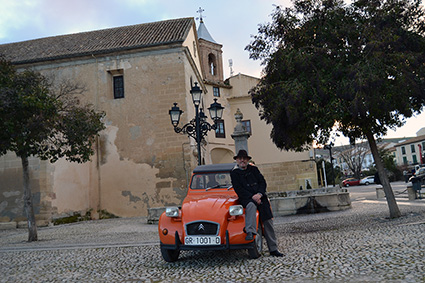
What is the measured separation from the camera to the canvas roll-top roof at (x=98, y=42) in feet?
63.9

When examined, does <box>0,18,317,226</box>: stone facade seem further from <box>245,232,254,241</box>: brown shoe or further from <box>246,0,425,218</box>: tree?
<box>245,232,254,241</box>: brown shoe

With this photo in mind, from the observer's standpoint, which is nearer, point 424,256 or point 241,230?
point 424,256

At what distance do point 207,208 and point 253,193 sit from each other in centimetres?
80

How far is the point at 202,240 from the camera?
5000 millimetres

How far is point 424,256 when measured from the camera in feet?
14.7

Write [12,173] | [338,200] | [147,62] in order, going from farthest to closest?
[147,62]
[12,173]
[338,200]

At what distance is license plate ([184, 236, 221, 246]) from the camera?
16.3 feet

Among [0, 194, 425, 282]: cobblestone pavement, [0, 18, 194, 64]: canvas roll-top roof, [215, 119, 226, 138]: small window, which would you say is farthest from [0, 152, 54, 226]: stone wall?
[215, 119, 226, 138]: small window

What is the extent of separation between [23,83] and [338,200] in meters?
11.6

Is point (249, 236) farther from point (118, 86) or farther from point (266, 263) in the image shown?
point (118, 86)

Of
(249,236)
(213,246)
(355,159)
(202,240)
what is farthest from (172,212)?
(355,159)

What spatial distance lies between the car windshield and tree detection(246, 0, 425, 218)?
2549mm

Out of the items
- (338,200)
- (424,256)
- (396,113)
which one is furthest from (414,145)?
(424,256)

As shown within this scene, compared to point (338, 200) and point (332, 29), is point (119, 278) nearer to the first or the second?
point (332, 29)
